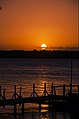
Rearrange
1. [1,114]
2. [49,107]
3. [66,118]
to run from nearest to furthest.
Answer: [66,118] → [1,114] → [49,107]

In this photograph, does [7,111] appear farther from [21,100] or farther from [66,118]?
[66,118]

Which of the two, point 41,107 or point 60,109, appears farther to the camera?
point 41,107

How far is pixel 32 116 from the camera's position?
3047cm

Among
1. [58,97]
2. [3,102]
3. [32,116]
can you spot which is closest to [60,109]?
[58,97]

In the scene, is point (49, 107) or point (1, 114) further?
point (49, 107)

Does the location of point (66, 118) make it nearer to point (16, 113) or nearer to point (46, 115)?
point (46, 115)

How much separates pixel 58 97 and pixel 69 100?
1034 mm

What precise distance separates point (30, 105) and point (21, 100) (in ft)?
23.9

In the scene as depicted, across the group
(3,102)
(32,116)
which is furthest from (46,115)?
(3,102)

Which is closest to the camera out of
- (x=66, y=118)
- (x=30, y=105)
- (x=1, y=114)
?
(x=66, y=118)

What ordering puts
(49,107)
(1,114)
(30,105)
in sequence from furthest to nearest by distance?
1. (30,105)
2. (49,107)
3. (1,114)

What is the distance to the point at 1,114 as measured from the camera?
3194 centimetres

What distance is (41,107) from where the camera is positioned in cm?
3500

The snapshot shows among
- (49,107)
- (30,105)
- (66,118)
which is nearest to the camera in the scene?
(66,118)
